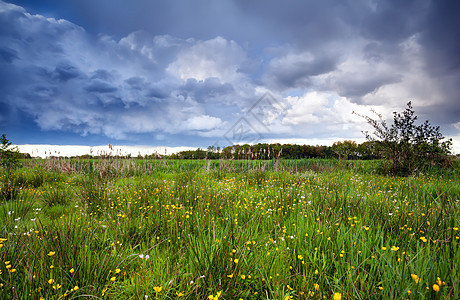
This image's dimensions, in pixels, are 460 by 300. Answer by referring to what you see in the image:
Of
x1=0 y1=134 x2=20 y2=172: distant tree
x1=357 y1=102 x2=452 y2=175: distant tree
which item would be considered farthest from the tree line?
x1=0 y1=134 x2=20 y2=172: distant tree

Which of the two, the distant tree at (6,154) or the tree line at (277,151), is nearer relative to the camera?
the distant tree at (6,154)

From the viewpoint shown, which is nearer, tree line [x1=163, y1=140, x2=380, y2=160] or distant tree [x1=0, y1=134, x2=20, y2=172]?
distant tree [x1=0, y1=134, x2=20, y2=172]

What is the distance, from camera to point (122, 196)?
548 cm

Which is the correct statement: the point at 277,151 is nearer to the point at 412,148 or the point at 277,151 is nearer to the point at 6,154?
the point at 412,148

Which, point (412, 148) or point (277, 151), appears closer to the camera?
point (412, 148)

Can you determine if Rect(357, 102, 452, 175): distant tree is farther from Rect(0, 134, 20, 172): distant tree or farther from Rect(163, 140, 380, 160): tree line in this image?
Rect(0, 134, 20, 172): distant tree

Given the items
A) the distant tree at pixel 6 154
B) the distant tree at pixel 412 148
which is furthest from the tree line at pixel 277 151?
the distant tree at pixel 6 154

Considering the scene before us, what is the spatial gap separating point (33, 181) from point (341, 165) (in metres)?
15.8

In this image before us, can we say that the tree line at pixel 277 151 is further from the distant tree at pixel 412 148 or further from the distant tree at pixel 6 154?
the distant tree at pixel 6 154

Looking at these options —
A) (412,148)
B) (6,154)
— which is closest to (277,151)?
(412,148)

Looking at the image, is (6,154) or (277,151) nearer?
(6,154)

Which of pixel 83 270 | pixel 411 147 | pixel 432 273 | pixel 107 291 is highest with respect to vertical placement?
pixel 411 147

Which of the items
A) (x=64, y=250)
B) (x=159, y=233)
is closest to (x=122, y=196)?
(x=159, y=233)

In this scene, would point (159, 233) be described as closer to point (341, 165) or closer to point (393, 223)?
point (393, 223)
